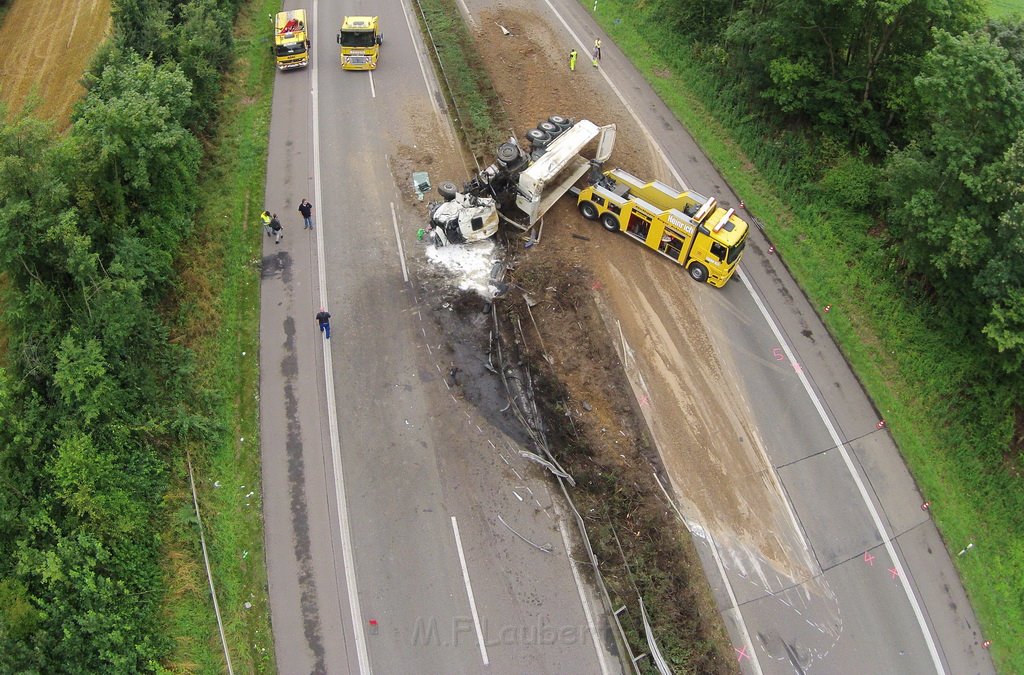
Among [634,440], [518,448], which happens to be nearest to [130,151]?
[518,448]

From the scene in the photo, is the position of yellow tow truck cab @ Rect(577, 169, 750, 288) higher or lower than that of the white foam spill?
higher

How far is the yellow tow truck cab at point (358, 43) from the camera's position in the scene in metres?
32.4

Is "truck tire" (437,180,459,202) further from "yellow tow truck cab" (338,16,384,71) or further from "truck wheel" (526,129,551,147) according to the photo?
"yellow tow truck cab" (338,16,384,71)

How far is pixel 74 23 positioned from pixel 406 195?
26779 millimetres

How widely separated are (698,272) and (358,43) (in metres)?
22.7

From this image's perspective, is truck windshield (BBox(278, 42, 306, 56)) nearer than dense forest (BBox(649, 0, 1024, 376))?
No

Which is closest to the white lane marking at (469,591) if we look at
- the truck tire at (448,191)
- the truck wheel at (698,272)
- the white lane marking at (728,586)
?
the white lane marking at (728,586)

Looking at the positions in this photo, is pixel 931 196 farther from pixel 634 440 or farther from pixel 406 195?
pixel 406 195

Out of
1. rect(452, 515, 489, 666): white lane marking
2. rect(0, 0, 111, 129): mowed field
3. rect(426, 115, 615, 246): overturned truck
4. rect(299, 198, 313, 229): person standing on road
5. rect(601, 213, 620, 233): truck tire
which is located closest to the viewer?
rect(452, 515, 489, 666): white lane marking

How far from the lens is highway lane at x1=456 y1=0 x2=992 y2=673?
651 inches

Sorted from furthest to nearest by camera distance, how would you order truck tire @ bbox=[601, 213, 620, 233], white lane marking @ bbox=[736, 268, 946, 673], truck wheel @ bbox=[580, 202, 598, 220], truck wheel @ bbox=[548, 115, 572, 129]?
truck wheel @ bbox=[548, 115, 572, 129]
truck wheel @ bbox=[580, 202, 598, 220]
truck tire @ bbox=[601, 213, 620, 233]
white lane marking @ bbox=[736, 268, 946, 673]

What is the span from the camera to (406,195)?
2678 centimetres

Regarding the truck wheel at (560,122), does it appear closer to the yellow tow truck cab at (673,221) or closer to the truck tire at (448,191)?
the yellow tow truck cab at (673,221)

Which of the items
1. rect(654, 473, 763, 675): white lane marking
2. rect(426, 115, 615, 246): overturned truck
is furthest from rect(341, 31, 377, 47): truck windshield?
rect(654, 473, 763, 675): white lane marking
